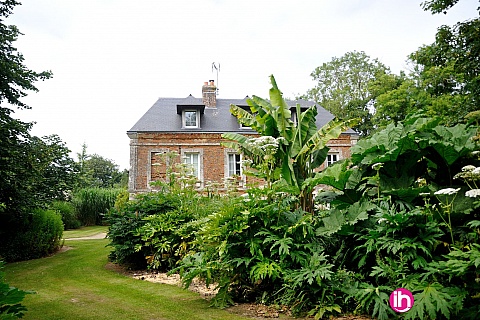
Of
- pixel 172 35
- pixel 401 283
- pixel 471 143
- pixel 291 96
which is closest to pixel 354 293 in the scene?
pixel 401 283

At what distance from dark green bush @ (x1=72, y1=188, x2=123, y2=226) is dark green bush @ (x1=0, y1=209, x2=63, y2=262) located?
12.1 meters

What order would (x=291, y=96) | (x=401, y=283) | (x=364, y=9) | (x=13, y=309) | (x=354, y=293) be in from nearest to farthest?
1. (x=13, y=309)
2. (x=401, y=283)
3. (x=354, y=293)
4. (x=364, y=9)
5. (x=291, y=96)

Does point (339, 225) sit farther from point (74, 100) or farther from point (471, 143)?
point (74, 100)

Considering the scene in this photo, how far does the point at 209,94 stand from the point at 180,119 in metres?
2.55

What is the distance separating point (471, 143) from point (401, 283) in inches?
74.8

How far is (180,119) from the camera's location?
61.1 ft

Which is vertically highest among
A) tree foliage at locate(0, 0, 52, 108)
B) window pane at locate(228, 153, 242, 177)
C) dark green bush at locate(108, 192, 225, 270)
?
tree foliage at locate(0, 0, 52, 108)

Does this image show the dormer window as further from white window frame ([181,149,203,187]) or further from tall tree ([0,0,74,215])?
tall tree ([0,0,74,215])

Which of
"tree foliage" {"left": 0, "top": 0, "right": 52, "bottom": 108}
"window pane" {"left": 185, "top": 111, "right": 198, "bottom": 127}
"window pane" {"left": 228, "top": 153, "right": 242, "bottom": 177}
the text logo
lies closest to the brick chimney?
"window pane" {"left": 185, "top": 111, "right": 198, "bottom": 127}

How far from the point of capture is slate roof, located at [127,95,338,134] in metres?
17.8

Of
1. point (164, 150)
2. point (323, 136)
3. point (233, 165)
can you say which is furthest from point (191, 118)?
point (323, 136)

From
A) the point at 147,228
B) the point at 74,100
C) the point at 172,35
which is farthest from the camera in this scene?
the point at 74,100

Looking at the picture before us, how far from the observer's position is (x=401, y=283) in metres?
3.73

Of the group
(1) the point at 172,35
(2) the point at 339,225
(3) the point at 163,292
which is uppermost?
(1) the point at 172,35
